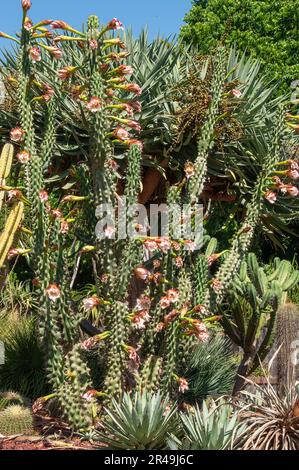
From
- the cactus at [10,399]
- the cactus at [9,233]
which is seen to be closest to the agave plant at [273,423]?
the cactus at [9,233]

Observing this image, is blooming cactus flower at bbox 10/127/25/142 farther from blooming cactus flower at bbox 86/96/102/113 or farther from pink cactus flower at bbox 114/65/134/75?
pink cactus flower at bbox 114/65/134/75

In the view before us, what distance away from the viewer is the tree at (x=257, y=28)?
16031 mm

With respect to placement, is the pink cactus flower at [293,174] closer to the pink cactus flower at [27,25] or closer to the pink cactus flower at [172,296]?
the pink cactus flower at [172,296]

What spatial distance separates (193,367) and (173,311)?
→ 178cm

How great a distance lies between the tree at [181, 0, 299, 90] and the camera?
16031 mm

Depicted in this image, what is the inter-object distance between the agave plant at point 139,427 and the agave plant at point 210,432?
0.12m

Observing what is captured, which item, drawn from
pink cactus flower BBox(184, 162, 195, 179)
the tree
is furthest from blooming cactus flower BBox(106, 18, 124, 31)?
the tree

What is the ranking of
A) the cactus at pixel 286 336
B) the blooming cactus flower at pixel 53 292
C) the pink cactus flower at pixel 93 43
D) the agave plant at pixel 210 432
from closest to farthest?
the agave plant at pixel 210 432 < the blooming cactus flower at pixel 53 292 < the pink cactus flower at pixel 93 43 < the cactus at pixel 286 336

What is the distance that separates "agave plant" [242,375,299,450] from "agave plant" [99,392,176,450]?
531 millimetres

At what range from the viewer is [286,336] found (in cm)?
816

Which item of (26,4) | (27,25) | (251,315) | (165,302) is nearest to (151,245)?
(165,302)

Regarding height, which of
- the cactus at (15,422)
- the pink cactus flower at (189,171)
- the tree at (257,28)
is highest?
the tree at (257,28)

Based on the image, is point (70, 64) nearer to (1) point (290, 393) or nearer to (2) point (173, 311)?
(2) point (173, 311)

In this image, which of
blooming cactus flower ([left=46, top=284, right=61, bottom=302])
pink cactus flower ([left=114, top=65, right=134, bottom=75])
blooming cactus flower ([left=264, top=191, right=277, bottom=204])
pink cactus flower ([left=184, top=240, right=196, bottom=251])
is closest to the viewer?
blooming cactus flower ([left=46, top=284, right=61, bottom=302])
